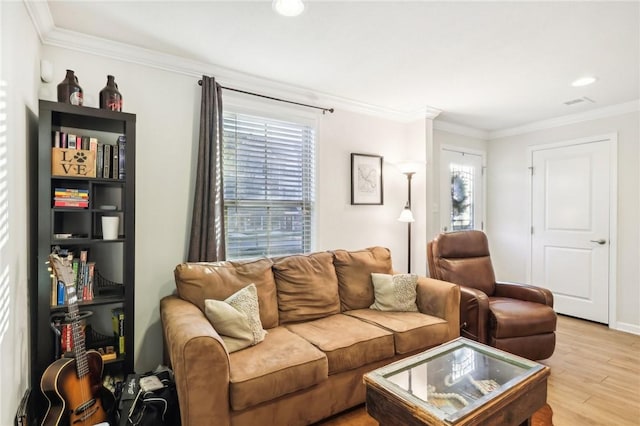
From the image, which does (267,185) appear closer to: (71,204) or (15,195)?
(71,204)

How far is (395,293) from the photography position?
2.75 m

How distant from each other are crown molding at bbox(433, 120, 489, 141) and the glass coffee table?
10.2 ft

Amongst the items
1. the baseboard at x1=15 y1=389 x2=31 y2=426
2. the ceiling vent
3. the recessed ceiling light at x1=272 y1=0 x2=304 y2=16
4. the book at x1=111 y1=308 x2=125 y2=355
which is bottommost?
the baseboard at x1=15 y1=389 x2=31 y2=426

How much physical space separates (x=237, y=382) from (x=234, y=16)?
2045 millimetres

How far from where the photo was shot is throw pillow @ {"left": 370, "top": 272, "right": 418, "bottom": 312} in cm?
273

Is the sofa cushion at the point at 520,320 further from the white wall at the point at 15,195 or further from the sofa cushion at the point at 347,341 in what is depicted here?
the white wall at the point at 15,195

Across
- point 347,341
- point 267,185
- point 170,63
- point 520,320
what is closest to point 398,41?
point 267,185

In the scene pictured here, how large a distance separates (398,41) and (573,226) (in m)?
3.37

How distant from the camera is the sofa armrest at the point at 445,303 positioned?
261cm

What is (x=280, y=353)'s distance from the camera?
75.9 inches

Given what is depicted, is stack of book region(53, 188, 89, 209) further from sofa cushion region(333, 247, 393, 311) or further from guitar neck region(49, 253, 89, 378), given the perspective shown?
sofa cushion region(333, 247, 393, 311)

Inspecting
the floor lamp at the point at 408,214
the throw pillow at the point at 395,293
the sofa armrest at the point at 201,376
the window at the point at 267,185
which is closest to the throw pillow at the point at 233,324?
the sofa armrest at the point at 201,376

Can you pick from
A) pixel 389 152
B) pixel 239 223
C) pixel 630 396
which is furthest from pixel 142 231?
pixel 630 396

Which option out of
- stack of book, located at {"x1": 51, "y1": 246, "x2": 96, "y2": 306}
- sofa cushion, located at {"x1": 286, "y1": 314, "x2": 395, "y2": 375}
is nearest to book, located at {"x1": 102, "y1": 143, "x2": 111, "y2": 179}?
stack of book, located at {"x1": 51, "y1": 246, "x2": 96, "y2": 306}
